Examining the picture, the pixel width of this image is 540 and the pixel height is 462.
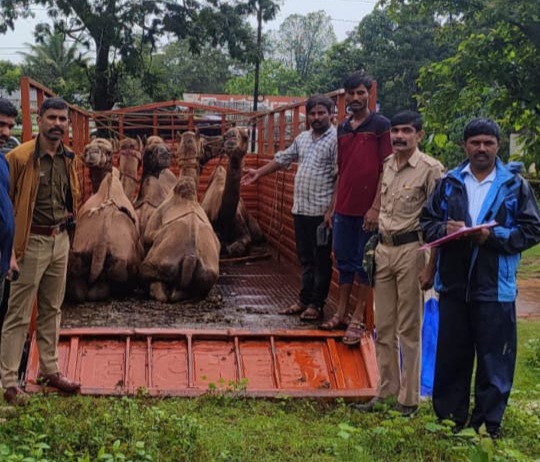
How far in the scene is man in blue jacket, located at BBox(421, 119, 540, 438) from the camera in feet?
15.6

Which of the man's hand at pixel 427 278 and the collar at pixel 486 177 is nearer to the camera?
the collar at pixel 486 177

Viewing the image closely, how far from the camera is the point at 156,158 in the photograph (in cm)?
1008

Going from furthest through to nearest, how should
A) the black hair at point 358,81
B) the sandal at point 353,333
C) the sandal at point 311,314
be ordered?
1. the sandal at point 311,314
2. the sandal at point 353,333
3. the black hair at point 358,81

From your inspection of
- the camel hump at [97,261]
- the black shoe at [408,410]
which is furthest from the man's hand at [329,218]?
the camel hump at [97,261]

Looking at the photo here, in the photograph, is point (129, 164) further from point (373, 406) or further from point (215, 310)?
point (373, 406)

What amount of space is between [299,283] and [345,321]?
212 centimetres

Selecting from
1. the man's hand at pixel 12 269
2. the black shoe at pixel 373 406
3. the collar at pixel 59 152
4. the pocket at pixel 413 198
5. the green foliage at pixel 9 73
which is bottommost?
the black shoe at pixel 373 406

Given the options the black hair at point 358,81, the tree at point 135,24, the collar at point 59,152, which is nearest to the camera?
the collar at point 59,152

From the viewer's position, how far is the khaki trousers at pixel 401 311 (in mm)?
5387

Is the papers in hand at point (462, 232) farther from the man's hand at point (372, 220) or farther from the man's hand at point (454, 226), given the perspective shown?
the man's hand at point (372, 220)

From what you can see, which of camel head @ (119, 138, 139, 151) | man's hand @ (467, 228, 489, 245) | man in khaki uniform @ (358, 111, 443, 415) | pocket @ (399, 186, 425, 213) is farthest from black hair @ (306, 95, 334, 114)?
camel head @ (119, 138, 139, 151)

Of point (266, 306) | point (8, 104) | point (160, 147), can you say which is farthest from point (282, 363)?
point (160, 147)

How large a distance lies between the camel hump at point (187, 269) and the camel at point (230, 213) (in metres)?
2.08

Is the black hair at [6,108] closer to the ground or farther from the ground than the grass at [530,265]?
farther from the ground
